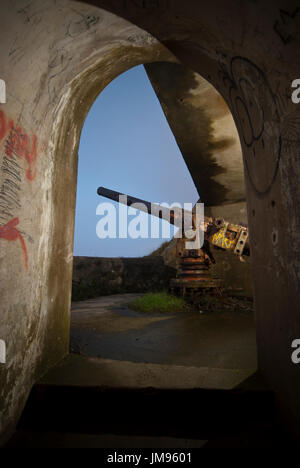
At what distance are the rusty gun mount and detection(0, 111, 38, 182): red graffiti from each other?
4.02 m

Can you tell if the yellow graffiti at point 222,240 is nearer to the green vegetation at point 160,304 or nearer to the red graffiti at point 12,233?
the green vegetation at point 160,304

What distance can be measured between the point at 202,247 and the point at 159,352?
128 inches

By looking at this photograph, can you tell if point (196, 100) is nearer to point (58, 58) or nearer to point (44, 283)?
point (58, 58)

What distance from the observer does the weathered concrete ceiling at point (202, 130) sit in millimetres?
3953

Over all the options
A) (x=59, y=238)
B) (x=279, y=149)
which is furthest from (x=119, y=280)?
(x=279, y=149)

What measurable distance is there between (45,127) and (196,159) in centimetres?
441

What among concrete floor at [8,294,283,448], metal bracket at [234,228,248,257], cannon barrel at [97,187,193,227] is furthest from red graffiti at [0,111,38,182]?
metal bracket at [234,228,248,257]

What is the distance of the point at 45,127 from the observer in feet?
5.75

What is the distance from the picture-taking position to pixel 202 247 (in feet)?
17.4

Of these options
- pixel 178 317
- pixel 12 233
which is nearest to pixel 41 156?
pixel 12 233

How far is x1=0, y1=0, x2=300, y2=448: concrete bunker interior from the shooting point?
121 centimetres

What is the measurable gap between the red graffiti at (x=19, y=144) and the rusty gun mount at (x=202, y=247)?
402 centimetres

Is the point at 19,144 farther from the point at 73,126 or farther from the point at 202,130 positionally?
the point at 202,130

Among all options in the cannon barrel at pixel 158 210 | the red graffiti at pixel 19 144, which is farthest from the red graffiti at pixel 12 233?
the cannon barrel at pixel 158 210
